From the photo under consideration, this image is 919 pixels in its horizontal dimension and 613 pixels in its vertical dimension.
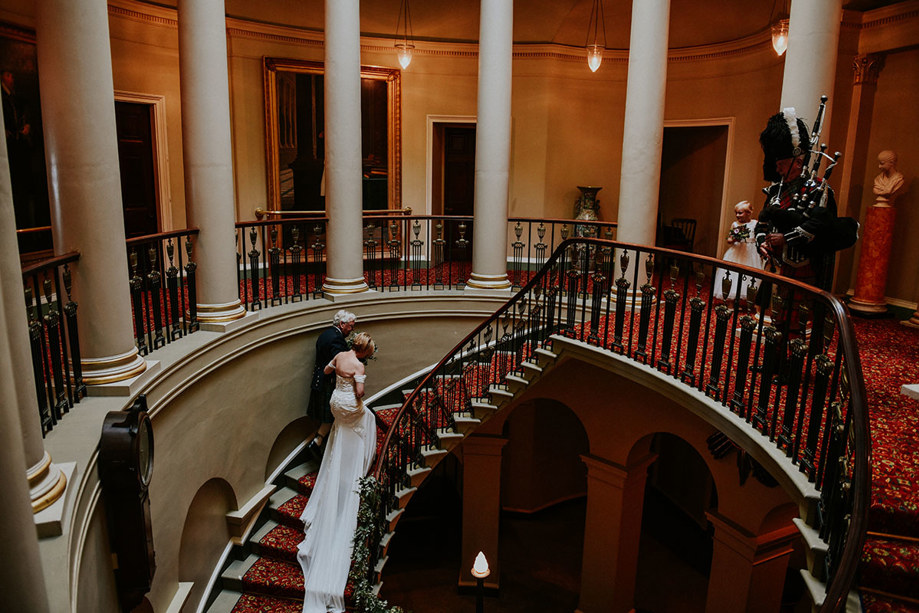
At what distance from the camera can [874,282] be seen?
8.56 metres

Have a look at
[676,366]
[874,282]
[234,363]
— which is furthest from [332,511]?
[874,282]

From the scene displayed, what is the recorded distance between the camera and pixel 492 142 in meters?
8.78

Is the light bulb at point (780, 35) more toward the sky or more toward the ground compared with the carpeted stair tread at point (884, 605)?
more toward the sky

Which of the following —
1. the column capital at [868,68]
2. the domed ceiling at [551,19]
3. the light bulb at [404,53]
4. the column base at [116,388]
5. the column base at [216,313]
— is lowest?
the column base at [116,388]

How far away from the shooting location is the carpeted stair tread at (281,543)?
23.6 feet

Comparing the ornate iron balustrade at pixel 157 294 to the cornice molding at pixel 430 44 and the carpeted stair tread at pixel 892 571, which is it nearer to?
the cornice molding at pixel 430 44

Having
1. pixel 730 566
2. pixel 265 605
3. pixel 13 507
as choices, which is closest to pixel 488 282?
pixel 730 566

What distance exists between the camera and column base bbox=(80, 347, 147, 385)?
4.89 meters

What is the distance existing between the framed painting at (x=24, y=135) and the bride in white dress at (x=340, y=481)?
13.6ft

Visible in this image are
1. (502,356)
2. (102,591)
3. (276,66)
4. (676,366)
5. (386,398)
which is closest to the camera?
(102,591)

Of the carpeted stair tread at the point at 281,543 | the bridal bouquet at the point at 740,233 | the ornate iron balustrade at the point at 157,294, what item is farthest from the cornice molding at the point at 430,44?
the carpeted stair tread at the point at 281,543

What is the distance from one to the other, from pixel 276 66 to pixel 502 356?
623cm

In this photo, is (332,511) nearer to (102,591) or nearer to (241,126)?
(102,591)

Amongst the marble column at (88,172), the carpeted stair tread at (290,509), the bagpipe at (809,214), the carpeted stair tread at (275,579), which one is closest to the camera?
the marble column at (88,172)
